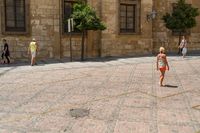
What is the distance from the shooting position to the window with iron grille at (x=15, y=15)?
1823 centimetres

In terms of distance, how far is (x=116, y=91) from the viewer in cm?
1062

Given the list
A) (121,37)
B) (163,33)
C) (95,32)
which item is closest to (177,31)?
(163,33)

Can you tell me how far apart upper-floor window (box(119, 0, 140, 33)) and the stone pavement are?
22.7 feet

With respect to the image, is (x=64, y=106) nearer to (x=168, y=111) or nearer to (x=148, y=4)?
(x=168, y=111)

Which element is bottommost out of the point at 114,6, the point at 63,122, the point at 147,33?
the point at 63,122

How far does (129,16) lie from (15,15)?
8306 millimetres

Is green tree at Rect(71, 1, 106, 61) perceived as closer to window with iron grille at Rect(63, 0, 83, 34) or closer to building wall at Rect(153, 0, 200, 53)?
window with iron grille at Rect(63, 0, 83, 34)

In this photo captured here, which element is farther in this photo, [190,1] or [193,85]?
[190,1]

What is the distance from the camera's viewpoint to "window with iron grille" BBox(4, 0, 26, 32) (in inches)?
718

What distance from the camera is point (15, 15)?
60.5 ft

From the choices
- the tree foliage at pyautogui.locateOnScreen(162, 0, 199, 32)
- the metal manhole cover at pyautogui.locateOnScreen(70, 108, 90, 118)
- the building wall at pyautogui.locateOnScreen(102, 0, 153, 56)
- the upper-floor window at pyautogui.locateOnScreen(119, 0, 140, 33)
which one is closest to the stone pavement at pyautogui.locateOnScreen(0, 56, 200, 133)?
the metal manhole cover at pyautogui.locateOnScreen(70, 108, 90, 118)

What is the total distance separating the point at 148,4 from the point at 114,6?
287 cm

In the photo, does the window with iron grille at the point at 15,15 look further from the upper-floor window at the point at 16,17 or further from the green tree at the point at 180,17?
the green tree at the point at 180,17

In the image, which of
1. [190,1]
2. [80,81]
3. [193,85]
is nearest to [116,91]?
[80,81]
